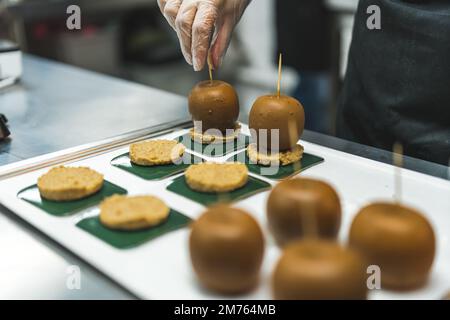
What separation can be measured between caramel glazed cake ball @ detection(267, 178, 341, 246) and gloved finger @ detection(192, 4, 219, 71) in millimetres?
566

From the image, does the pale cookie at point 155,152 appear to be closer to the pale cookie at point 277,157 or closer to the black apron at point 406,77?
the pale cookie at point 277,157

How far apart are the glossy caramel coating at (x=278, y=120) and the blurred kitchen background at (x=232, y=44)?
147 centimetres

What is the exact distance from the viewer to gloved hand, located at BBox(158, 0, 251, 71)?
1.34m

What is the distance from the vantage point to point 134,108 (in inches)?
65.7

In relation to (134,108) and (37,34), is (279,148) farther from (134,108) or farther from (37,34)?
(37,34)

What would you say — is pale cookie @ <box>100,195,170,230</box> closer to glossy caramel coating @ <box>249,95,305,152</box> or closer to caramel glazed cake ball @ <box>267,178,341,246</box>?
caramel glazed cake ball @ <box>267,178,341,246</box>

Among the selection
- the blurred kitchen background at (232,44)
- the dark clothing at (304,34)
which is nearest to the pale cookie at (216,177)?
the blurred kitchen background at (232,44)

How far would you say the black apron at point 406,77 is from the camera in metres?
1.31

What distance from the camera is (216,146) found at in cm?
133

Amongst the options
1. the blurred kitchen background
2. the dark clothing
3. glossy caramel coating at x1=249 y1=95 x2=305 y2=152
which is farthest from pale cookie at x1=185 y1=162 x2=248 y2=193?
the dark clothing

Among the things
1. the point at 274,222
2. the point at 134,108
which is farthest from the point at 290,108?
the point at 134,108

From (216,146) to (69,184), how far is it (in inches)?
15.2

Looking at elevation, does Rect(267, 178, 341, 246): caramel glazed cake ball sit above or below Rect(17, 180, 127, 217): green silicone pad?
above
